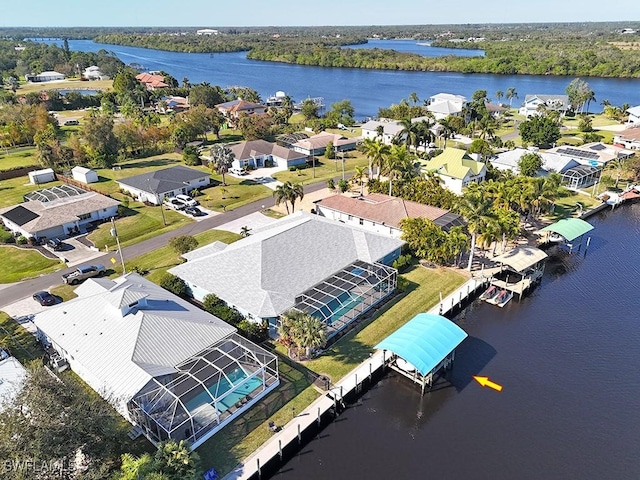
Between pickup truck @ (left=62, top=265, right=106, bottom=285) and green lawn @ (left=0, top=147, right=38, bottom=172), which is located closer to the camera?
pickup truck @ (left=62, top=265, right=106, bottom=285)

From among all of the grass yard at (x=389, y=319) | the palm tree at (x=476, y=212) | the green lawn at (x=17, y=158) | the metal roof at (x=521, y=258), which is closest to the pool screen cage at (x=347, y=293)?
the grass yard at (x=389, y=319)

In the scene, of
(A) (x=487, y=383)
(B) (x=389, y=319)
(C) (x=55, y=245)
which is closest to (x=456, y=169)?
(B) (x=389, y=319)

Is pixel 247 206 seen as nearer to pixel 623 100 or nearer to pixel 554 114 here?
pixel 554 114

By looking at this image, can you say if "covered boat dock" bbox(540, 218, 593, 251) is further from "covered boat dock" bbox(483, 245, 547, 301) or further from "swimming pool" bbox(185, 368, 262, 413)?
"swimming pool" bbox(185, 368, 262, 413)

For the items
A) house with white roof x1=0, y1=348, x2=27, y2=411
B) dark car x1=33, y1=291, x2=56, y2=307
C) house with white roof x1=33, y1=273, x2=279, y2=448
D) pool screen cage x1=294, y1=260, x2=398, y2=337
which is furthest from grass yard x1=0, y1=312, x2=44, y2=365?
pool screen cage x1=294, y1=260, x2=398, y2=337

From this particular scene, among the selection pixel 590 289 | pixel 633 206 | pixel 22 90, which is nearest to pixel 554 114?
pixel 633 206

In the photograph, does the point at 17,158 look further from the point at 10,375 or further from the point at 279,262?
the point at 279,262
